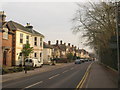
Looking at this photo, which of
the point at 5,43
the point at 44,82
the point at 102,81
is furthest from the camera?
the point at 5,43

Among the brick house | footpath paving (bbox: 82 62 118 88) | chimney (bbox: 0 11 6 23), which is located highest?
chimney (bbox: 0 11 6 23)

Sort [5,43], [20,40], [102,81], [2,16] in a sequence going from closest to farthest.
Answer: [102,81]
[5,43]
[2,16]
[20,40]

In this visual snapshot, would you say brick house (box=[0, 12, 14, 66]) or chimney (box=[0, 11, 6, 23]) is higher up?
chimney (box=[0, 11, 6, 23])

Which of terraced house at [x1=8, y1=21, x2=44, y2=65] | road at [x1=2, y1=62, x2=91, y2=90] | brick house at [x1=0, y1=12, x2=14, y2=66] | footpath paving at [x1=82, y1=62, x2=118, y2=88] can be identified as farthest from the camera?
terraced house at [x1=8, y1=21, x2=44, y2=65]

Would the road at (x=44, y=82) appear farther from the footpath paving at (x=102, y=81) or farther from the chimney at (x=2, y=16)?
the chimney at (x=2, y=16)

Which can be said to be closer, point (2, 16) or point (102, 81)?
point (102, 81)

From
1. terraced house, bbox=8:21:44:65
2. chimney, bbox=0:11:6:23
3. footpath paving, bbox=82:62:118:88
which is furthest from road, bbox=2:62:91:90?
terraced house, bbox=8:21:44:65

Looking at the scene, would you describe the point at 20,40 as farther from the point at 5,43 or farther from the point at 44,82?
the point at 44,82

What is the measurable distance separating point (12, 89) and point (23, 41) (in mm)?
32094

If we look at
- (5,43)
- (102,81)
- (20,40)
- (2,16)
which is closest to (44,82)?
(102,81)

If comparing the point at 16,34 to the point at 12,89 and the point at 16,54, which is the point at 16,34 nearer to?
the point at 16,54

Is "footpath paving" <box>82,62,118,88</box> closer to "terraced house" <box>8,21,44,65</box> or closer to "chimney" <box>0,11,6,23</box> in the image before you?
"chimney" <box>0,11,6,23</box>

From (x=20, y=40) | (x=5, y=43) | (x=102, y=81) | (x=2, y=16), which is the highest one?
(x=2, y=16)

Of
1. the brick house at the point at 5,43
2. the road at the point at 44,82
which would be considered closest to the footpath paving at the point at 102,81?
the road at the point at 44,82
